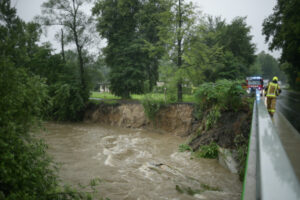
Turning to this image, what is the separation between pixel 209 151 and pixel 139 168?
4.02 m

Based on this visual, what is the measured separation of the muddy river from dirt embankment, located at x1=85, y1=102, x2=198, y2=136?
1.02 meters

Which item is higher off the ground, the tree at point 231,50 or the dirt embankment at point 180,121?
the tree at point 231,50

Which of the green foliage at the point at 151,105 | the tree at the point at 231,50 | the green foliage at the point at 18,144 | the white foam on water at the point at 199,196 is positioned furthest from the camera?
the tree at the point at 231,50

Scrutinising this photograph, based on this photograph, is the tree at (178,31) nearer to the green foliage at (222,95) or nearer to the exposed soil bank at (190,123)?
the exposed soil bank at (190,123)

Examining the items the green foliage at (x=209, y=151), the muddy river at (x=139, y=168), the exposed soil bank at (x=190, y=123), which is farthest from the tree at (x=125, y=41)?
the green foliage at (x=209, y=151)

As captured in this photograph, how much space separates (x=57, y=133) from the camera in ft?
60.7

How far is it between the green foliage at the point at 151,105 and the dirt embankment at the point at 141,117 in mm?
408

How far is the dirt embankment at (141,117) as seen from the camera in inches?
679

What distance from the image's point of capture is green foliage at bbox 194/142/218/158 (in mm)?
11117

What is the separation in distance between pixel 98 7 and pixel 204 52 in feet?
51.1

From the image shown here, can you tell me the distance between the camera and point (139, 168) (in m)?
10.0

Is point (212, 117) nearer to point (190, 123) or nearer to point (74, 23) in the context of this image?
point (190, 123)

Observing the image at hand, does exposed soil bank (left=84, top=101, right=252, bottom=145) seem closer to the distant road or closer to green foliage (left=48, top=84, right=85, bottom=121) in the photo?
green foliage (left=48, top=84, right=85, bottom=121)

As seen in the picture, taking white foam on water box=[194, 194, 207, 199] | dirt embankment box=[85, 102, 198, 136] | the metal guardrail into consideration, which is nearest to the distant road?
white foam on water box=[194, 194, 207, 199]
